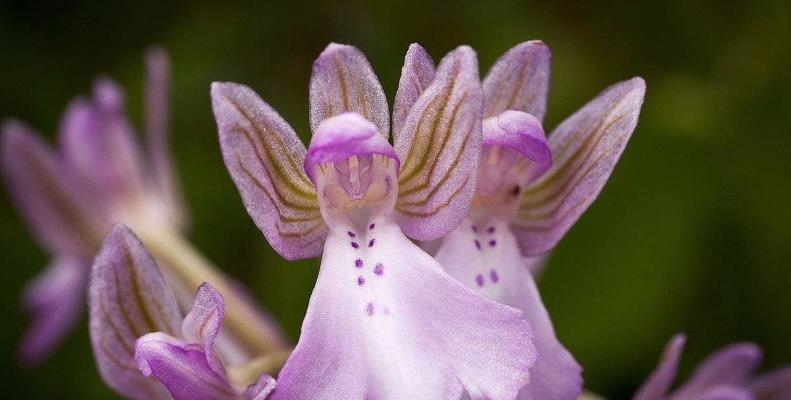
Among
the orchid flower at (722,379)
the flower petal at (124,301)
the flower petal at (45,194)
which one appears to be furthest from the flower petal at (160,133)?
the orchid flower at (722,379)

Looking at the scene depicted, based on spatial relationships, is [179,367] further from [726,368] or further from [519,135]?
[726,368]

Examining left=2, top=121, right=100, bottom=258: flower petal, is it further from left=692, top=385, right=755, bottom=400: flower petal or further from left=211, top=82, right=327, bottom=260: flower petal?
left=692, top=385, right=755, bottom=400: flower petal

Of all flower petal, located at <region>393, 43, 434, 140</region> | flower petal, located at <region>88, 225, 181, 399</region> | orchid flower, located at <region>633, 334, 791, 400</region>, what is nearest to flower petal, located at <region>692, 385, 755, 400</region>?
orchid flower, located at <region>633, 334, 791, 400</region>

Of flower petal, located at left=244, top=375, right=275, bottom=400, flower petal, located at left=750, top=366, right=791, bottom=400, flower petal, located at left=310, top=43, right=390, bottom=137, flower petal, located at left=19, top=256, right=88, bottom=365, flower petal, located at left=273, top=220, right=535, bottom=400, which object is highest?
flower petal, located at left=310, top=43, right=390, bottom=137

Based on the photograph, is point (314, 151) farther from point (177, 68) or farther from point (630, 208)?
point (177, 68)

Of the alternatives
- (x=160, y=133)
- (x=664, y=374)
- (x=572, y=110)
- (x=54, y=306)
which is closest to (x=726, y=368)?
(x=664, y=374)

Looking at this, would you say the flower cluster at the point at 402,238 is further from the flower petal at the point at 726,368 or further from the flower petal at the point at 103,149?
the flower petal at the point at 103,149
